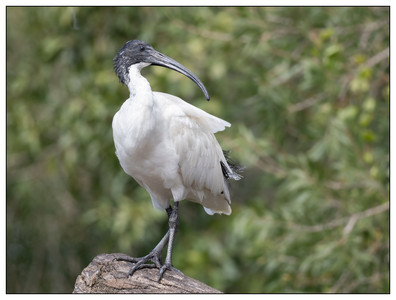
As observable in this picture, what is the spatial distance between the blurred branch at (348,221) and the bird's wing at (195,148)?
1.92 m

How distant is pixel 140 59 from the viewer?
3.86 m

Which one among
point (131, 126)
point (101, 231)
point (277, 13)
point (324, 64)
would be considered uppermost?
point (277, 13)

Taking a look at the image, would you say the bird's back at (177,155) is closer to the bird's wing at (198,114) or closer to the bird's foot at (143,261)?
the bird's wing at (198,114)

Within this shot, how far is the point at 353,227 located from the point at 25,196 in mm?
3807

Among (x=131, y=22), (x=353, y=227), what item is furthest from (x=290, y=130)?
(x=131, y=22)

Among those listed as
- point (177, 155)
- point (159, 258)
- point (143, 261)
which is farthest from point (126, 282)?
point (177, 155)

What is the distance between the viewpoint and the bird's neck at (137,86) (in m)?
3.73

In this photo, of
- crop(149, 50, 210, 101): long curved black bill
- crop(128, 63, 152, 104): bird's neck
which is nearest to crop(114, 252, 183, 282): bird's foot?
crop(128, 63, 152, 104): bird's neck

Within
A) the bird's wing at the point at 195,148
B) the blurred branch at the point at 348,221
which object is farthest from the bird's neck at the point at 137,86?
the blurred branch at the point at 348,221

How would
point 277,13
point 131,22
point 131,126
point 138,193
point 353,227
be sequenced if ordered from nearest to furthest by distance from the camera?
point 131,126 → point 353,227 → point 277,13 → point 138,193 → point 131,22

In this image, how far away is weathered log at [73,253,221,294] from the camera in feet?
12.7

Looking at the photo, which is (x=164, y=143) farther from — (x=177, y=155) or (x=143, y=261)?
(x=143, y=261)

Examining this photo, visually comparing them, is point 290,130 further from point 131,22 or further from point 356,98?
point 131,22

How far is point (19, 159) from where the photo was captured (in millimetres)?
8438
